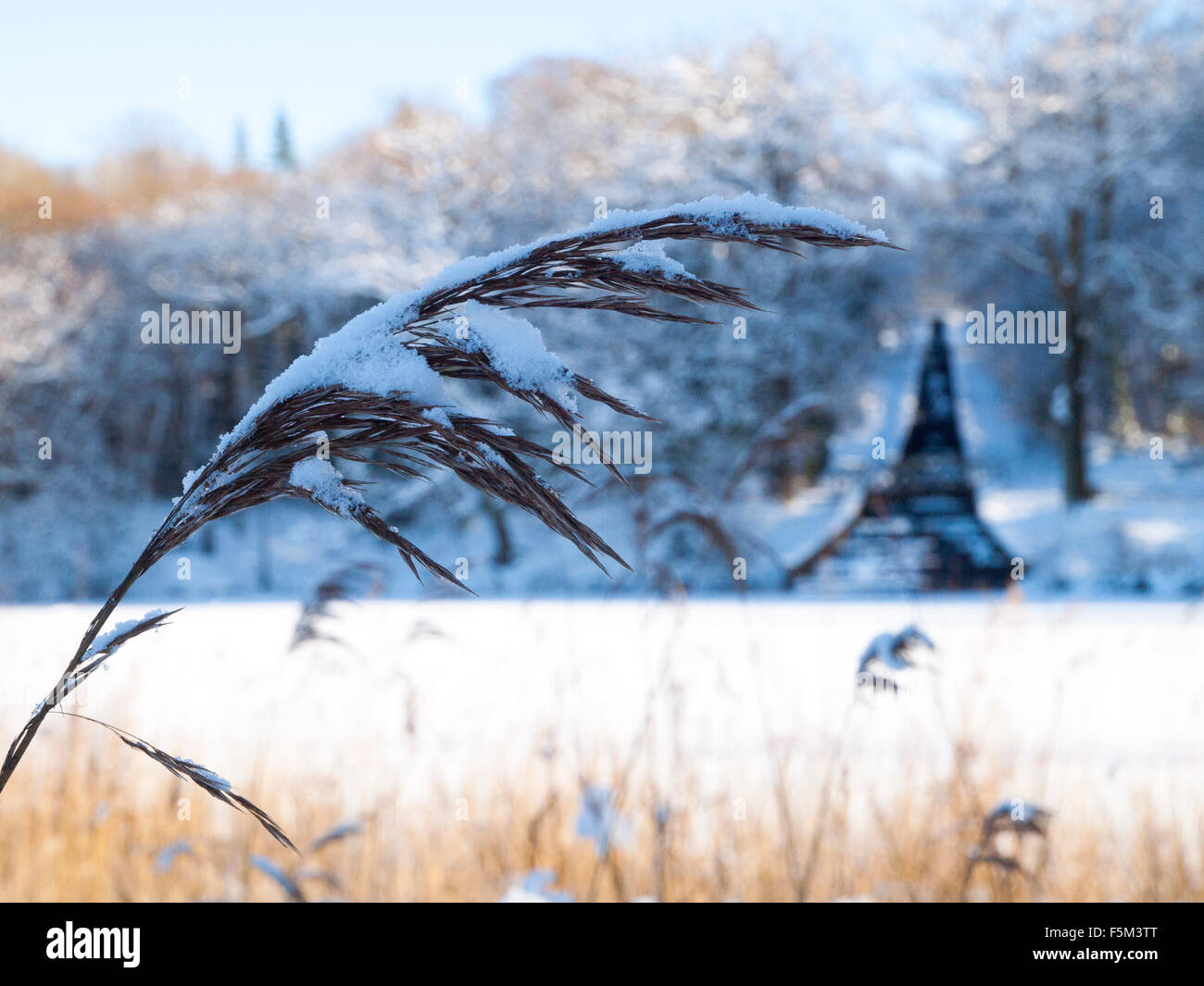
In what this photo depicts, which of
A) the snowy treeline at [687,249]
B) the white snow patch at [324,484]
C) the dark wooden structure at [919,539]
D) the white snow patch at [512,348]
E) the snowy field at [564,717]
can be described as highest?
the snowy treeline at [687,249]

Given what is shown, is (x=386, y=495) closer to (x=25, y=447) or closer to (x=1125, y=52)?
(x=25, y=447)

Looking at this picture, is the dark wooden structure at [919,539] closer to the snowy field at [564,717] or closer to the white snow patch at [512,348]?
the snowy field at [564,717]

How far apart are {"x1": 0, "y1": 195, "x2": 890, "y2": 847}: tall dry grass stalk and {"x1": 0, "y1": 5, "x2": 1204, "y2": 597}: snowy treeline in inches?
494

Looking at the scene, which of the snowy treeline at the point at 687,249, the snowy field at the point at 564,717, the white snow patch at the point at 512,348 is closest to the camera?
the white snow patch at the point at 512,348

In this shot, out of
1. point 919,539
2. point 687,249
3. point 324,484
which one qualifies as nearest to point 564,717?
point 324,484

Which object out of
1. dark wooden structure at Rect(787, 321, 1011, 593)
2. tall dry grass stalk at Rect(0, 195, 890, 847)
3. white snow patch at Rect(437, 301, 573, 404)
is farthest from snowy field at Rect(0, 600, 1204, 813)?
dark wooden structure at Rect(787, 321, 1011, 593)

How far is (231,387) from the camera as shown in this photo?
16.0m

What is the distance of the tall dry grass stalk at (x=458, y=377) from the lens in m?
0.79

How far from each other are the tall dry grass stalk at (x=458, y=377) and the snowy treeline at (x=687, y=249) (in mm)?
12536

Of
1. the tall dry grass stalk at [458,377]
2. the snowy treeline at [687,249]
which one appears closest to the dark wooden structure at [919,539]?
the snowy treeline at [687,249]

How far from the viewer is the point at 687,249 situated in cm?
1334

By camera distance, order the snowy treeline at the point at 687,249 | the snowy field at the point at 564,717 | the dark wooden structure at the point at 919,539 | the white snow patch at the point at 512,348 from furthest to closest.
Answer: the snowy treeline at the point at 687,249
the dark wooden structure at the point at 919,539
the snowy field at the point at 564,717
the white snow patch at the point at 512,348

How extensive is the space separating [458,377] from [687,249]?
12.9 meters

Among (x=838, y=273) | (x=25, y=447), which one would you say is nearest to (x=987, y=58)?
(x=838, y=273)
